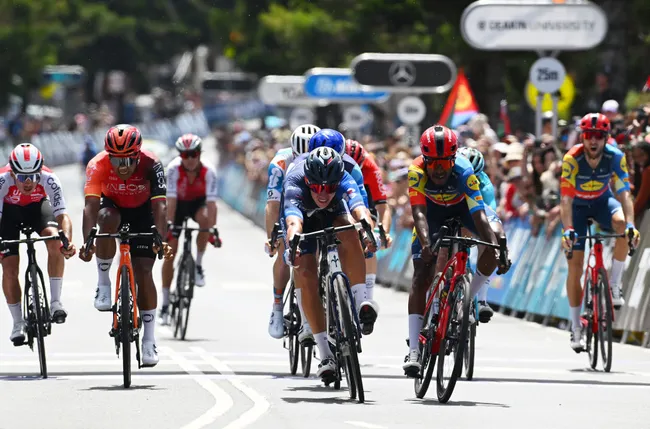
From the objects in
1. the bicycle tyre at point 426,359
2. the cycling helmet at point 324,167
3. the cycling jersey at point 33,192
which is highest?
the cycling helmet at point 324,167

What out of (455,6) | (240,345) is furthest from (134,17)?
(240,345)

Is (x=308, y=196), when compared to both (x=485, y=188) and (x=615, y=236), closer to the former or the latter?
(x=485, y=188)

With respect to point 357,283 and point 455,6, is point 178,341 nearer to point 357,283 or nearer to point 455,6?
point 357,283

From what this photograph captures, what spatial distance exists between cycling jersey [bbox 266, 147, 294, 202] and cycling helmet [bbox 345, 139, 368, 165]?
0.49 meters

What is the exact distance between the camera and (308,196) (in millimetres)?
12656

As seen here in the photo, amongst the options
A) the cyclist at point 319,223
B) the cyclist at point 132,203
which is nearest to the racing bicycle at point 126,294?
the cyclist at point 132,203

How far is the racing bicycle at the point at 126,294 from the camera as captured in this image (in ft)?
43.2

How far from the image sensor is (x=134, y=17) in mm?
101062

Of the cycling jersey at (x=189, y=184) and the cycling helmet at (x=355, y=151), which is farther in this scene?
the cycling jersey at (x=189, y=184)

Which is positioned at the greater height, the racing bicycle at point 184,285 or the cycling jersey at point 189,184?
the cycling jersey at point 189,184

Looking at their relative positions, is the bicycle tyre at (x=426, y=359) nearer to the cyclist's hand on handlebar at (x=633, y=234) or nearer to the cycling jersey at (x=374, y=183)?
the cycling jersey at (x=374, y=183)

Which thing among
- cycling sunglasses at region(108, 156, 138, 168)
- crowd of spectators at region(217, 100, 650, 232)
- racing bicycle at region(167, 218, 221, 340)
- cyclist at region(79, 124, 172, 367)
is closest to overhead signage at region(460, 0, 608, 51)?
→ crowd of spectators at region(217, 100, 650, 232)

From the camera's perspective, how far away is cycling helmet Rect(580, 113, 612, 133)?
15078 millimetres

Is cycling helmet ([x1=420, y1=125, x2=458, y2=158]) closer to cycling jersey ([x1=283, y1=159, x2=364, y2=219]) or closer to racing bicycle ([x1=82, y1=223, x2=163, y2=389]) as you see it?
cycling jersey ([x1=283, y1=159, x2=364, y2=219])
